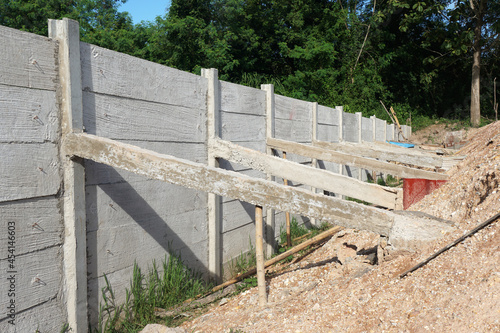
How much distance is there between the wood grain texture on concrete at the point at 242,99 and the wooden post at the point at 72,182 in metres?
2.06

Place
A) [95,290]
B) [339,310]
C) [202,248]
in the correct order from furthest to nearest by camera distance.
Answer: [202,248] < [95,290] < [339,310]

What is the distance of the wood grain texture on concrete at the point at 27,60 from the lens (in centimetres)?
236

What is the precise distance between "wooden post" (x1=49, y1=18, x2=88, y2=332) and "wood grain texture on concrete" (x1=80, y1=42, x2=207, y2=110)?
133mm

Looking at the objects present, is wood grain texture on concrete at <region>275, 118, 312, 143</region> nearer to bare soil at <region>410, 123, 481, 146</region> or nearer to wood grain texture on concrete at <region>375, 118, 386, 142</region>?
wood grain texture on concrete at <region>375, 118, 386, 142</region>

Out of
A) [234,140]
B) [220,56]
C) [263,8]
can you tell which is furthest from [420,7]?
[234,140]

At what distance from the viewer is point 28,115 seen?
2.47 metres

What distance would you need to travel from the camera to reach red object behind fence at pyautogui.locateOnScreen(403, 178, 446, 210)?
4.04m

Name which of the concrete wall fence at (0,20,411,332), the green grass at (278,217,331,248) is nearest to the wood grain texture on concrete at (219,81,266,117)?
the concrete wall fence at (0,20,411,332)

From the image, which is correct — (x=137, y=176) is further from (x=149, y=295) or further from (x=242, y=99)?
(x=242, y=99)

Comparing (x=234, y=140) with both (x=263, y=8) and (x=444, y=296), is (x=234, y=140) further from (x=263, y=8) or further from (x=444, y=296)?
(x=263, y=8)

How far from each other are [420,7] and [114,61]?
24.9m

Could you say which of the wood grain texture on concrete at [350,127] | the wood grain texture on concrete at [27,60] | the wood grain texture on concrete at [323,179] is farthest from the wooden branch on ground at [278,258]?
the wood grain texture on concrete at [350,127]

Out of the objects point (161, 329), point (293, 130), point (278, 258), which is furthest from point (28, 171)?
point (293, 130)

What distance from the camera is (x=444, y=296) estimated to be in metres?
2.21
